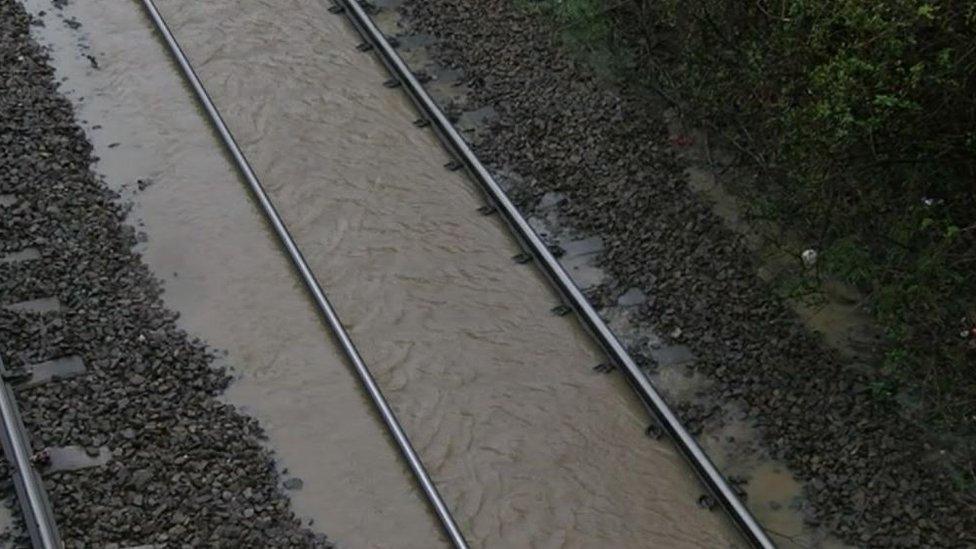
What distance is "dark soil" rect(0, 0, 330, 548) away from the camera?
33.3ft

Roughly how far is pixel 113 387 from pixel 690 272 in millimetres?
4764

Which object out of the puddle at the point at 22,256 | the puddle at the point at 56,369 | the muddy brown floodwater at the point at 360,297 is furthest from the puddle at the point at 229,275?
the puddle at the point at 56,369

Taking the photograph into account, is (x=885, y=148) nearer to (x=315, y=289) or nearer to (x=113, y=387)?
(x=315, y=289)

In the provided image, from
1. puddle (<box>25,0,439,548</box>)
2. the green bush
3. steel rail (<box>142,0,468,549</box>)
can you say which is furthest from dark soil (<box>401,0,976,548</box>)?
puddle (<box>25,0,439,548</box>)

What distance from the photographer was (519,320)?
40.2 feet

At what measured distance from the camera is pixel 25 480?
1017 centimetres

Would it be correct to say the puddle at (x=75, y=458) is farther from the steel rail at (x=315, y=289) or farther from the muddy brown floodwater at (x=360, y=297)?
the steel rail at (x=315, y=289)

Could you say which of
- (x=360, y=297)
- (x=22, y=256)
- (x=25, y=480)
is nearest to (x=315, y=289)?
(x=360, y=297)

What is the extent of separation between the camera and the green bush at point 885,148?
10.3 m

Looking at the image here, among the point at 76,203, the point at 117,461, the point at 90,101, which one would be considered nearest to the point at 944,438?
the point at 117,461

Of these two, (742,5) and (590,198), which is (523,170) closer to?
(590,198)

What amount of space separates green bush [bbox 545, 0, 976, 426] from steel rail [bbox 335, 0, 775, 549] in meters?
1.71

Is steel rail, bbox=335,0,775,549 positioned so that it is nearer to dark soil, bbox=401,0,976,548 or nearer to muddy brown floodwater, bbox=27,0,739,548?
muddy brown floodwater, bbox=27,0,739,548

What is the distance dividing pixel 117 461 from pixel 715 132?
20.8 ft
